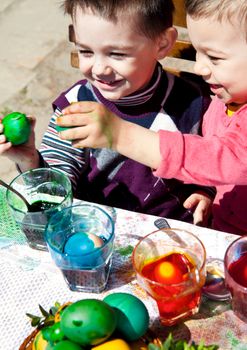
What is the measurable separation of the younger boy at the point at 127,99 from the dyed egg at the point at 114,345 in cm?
56

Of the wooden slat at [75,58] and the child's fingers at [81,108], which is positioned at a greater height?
the child's fingers at [81,108]

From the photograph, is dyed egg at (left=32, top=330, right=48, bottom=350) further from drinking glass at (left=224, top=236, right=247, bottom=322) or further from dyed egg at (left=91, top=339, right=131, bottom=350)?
drinking glass at (left=224, top=236, right=247, bottom=322)

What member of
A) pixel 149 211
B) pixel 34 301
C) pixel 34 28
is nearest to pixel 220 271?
pixel 34 301

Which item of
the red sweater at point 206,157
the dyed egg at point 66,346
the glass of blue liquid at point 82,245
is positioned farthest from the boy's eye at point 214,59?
the dyed egg at point 66,346

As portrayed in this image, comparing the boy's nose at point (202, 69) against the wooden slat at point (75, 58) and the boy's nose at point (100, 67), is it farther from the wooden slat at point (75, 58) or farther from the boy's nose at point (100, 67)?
the wooden slat at point (75, 58)

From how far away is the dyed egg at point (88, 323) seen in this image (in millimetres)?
764

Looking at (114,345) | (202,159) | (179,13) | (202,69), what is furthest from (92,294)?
(179,13)

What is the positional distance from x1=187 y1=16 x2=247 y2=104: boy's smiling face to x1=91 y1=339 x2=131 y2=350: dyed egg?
1.78ft

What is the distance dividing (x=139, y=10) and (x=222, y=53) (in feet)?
0.86

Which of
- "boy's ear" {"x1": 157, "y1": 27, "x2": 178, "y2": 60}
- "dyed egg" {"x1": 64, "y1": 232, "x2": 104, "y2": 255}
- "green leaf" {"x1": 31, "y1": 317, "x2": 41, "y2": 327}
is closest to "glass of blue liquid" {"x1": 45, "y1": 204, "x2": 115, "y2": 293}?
"dyed egg" {"x1": 64, "y1": 232, "x2": 104, "y2": 255}

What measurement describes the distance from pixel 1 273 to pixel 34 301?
0.31ft

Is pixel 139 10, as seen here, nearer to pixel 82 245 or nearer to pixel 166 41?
pixel 166 41

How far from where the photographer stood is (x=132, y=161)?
1.40 metres

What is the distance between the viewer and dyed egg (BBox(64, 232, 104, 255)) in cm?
96
